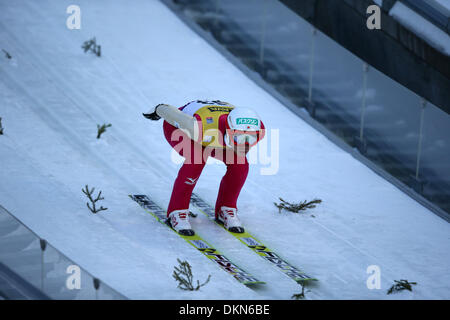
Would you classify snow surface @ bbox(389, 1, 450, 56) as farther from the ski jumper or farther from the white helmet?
the white helmet

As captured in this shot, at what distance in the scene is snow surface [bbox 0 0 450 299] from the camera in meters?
9.20

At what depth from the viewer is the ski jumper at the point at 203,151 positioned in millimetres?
9383

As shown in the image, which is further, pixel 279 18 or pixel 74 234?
pixel 279 18

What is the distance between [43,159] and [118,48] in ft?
12.3

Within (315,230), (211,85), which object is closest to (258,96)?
(211,85)

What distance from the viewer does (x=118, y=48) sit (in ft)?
46.8

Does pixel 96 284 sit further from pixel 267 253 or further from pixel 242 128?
pixel 267 253

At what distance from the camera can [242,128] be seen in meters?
9.09

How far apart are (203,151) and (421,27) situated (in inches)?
151

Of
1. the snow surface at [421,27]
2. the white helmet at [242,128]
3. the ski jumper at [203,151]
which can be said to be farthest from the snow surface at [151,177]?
the snow surface at [421,27]

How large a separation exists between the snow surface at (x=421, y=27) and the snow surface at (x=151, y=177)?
6.31 ft

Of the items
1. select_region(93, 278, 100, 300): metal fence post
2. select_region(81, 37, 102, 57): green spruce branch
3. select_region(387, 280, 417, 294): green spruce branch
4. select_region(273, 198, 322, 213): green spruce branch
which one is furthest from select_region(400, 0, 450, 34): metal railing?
select_region(93, 278, 100, 300): metal fence post
